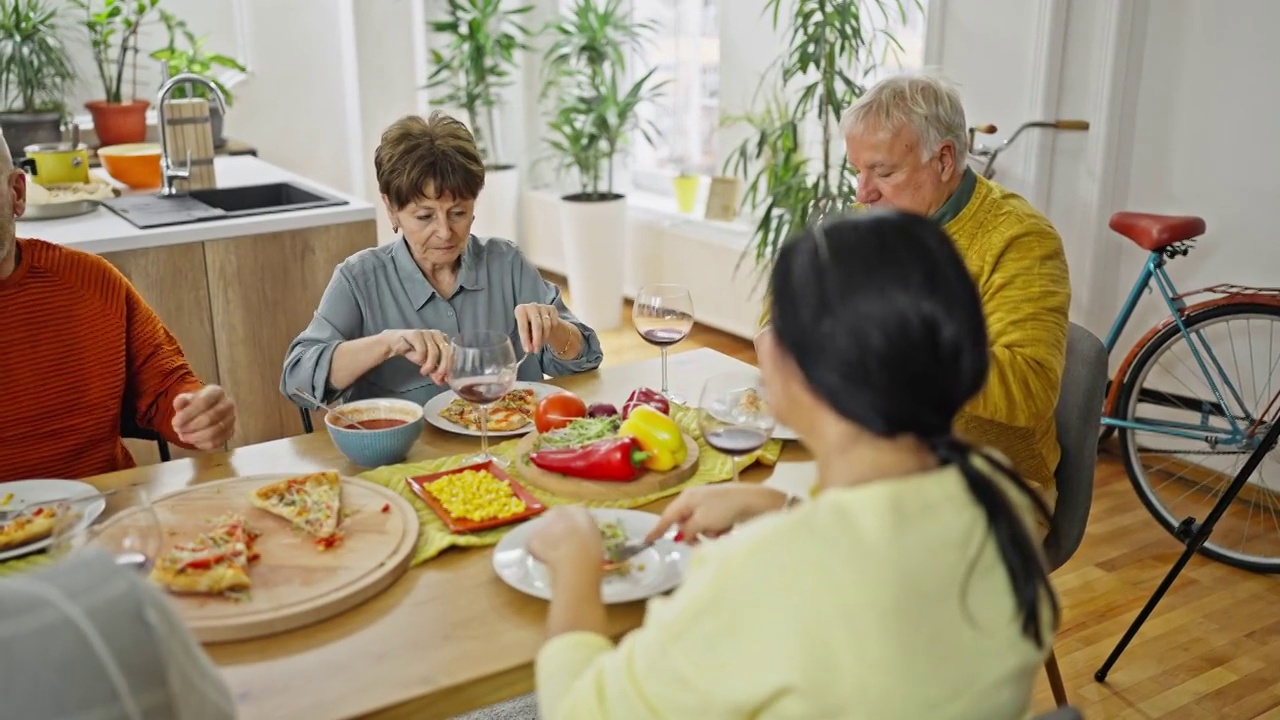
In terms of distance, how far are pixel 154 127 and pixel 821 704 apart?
4970mm

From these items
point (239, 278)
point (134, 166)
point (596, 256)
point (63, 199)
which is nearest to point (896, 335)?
point (239, 278)

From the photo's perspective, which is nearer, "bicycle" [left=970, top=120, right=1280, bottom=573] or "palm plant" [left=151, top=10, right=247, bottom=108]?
"bicycle" [left=970, top=120, right=1280, bottom=573]

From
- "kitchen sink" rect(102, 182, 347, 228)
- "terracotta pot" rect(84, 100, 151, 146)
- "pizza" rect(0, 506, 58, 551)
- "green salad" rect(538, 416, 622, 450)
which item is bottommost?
"pizza" rect(0, 506, 58, 551)

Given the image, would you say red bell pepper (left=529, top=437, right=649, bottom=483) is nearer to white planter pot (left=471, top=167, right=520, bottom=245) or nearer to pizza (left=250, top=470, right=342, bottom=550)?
pizza (left=250, top=470, right=342, bottom=550)

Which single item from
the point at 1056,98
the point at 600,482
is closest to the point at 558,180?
the point at 1056,98

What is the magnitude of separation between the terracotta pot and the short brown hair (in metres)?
3.09

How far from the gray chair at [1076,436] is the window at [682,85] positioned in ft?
10.9

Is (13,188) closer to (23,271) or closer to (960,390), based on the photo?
(23,271)

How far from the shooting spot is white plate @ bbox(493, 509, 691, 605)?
139cm

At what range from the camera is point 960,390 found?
97cm

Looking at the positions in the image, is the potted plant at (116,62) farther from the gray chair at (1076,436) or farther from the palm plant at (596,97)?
the gray chair at (1076,436)

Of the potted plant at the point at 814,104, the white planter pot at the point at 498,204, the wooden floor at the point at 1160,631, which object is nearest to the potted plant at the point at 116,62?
the white planter pot at the point at 498,204

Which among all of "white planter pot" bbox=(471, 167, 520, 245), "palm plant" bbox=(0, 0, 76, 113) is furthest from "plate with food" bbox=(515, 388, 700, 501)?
"white planter pot" bbox=(471, 167, 520, 245)

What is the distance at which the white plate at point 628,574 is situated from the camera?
1.39m
